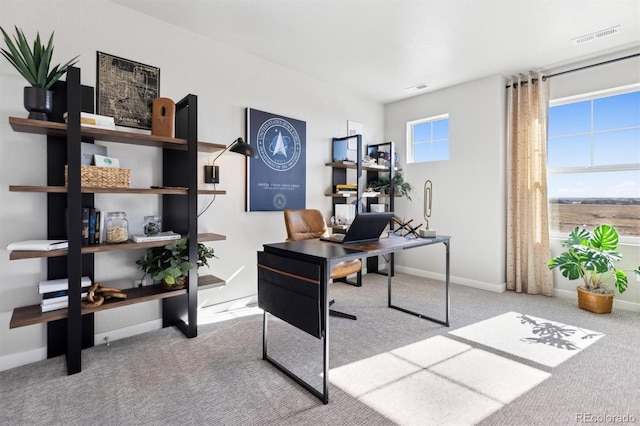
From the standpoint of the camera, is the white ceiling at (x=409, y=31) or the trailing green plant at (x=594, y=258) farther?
the trailing green plant at (x=594, y=258)

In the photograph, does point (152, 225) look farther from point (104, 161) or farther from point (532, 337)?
point (532, 337)

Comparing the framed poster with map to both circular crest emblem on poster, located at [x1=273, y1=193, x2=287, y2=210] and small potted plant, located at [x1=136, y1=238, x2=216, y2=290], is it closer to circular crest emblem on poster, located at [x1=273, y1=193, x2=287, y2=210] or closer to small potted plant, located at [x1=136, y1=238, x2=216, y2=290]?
small potted plant, located at [x1=136, y1=238, x2=216, y2=290]

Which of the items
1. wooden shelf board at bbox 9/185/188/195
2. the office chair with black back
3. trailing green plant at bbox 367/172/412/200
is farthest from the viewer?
trailing green plant at bbox 367/172/412/200

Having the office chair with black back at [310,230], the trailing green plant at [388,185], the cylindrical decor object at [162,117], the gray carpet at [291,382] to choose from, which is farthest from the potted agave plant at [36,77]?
the trailing green plant at [388,185]

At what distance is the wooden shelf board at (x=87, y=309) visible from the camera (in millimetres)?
1967

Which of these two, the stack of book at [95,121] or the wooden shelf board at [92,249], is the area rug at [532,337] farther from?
the stack of book at [95,121]

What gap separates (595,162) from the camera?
3584 mm

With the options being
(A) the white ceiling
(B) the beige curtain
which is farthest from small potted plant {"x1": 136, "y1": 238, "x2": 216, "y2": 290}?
(B) the beige curtain

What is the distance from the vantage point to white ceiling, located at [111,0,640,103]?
A: 2.58 meters

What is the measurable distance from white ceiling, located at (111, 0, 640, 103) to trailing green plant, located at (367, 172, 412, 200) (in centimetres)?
145

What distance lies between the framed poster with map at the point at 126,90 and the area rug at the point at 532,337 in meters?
3.16

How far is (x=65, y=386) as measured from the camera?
1933mm

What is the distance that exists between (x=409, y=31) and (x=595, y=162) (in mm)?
2527

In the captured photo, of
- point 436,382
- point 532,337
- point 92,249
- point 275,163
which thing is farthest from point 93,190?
point 532,337
